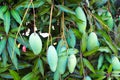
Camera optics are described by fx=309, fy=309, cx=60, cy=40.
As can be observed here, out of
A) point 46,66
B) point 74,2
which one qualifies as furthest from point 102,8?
point 46,66

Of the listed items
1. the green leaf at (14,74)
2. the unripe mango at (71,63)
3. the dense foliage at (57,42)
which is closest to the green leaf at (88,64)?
the dense foliage at (57,42)

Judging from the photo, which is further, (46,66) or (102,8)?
(102,8)

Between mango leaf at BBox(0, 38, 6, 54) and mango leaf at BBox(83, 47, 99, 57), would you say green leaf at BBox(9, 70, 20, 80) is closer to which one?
mango leaf at BBox(0, 38, 6, 54)

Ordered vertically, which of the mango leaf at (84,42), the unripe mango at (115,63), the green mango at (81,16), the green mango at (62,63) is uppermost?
the green mango at (81,16)

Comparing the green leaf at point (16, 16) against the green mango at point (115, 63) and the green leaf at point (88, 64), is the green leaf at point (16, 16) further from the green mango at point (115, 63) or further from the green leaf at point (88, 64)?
the green mango at point (115, 63)

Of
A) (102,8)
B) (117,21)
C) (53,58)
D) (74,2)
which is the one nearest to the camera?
(53,58)

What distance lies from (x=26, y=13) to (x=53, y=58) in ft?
A: 0.56

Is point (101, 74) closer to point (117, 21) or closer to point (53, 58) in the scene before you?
point (53, 58)

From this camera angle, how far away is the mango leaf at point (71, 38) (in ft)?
3.26

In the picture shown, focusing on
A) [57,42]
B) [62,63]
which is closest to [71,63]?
[62,63]

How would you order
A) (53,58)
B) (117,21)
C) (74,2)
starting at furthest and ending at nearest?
(117,21) < (74,2) < (53,58)

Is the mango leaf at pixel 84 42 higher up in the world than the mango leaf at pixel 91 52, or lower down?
higher up

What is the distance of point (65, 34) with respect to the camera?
100 cm

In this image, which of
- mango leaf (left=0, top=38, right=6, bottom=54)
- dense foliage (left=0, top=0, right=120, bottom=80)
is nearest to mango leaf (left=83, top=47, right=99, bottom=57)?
dense foliage (left=0, top=0, right=120, bottom=80)
